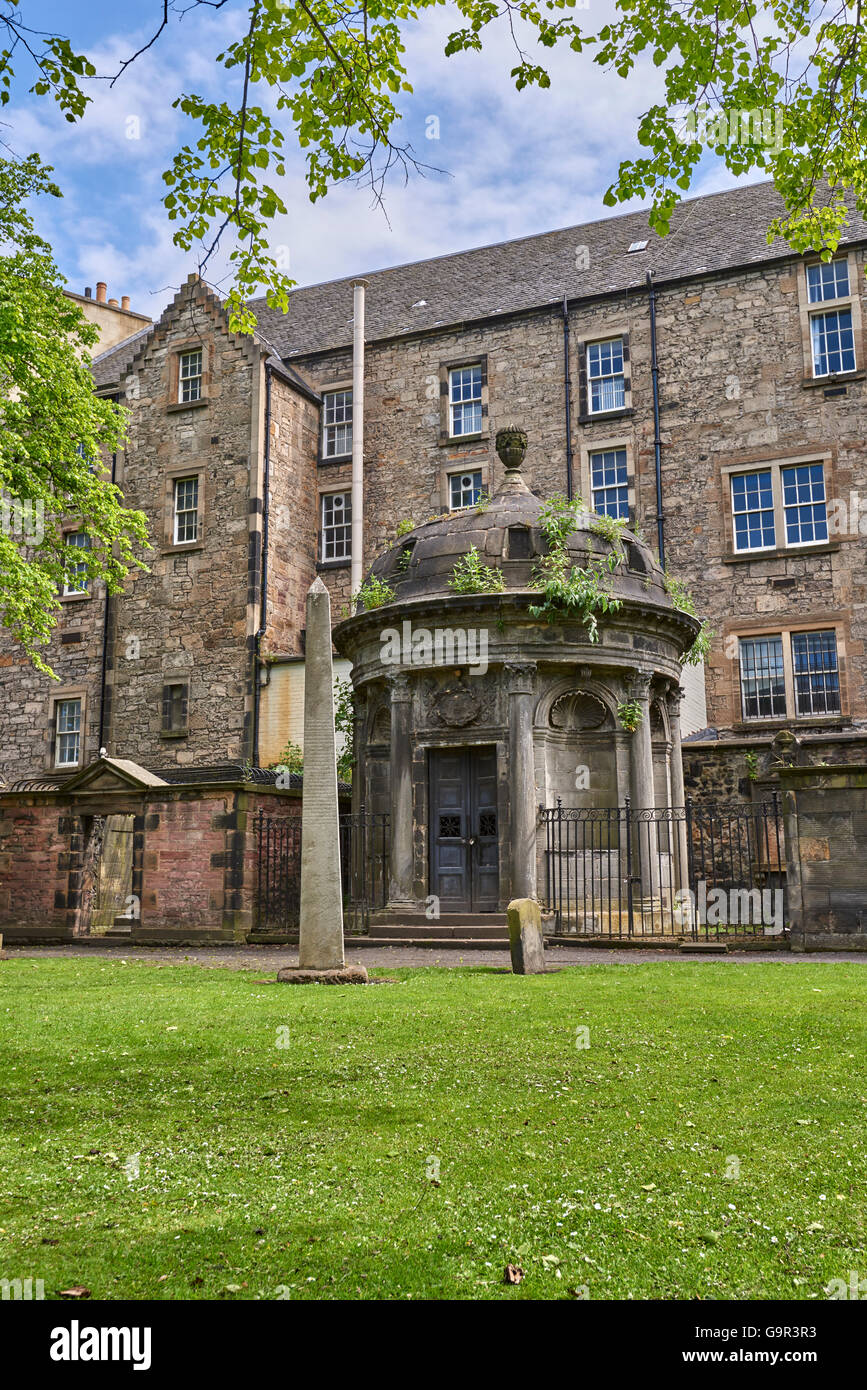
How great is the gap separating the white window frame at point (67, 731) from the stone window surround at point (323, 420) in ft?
31.1

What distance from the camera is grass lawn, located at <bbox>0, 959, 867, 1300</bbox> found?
3723 millimetres

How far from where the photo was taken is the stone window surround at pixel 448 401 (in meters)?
30.0

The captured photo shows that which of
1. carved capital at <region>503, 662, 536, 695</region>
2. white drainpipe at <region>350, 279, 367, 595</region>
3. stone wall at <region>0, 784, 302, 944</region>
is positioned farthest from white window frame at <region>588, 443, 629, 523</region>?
stone wall at <region>0, 784, 302, 944</region>

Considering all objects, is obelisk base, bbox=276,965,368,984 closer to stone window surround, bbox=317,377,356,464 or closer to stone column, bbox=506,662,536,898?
stone column, bbox=506,662,536,898

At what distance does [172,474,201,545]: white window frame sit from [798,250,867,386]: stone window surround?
1555 cm

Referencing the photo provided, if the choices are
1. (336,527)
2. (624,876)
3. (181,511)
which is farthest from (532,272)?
(624,876)

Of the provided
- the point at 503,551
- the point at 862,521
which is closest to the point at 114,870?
the point at 503,551

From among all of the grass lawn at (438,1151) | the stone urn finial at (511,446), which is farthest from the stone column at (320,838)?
the stone urn finial at (511,446)

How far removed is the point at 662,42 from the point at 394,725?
12.6m

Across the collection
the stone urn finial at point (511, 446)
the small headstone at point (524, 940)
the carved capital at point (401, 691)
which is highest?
the stone urn finial at point (511, 446)

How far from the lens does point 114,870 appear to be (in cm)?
2691

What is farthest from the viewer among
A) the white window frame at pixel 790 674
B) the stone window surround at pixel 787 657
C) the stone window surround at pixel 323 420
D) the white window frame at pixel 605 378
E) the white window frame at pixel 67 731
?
the stone window surround at pixel 323 420

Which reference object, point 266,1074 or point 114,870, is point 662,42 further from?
point 114,870

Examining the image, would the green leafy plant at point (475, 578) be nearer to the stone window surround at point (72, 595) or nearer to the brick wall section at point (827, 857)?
the brick wall section at point (827, 857)
